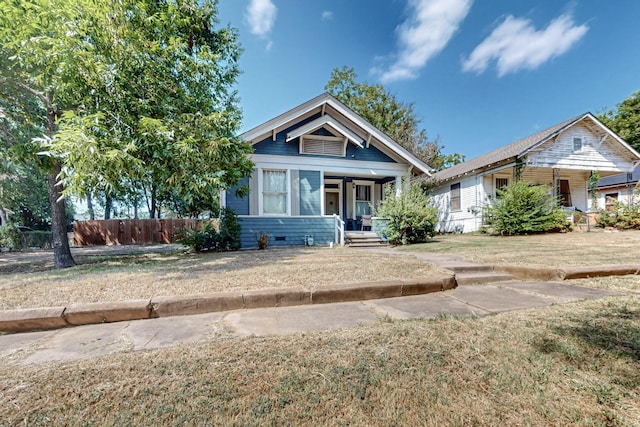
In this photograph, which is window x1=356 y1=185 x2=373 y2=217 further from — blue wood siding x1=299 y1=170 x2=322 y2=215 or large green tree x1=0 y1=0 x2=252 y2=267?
large green tree x1=0 y1=0 x2=252 y2=267

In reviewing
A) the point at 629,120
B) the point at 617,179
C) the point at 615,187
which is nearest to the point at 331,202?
the point at 615,187

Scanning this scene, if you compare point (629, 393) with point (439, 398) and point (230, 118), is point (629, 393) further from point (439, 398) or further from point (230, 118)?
point (230, 118)

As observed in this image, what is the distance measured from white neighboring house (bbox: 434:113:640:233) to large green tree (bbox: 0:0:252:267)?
12.2m

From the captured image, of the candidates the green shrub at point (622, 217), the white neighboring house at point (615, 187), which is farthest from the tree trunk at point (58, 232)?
the white neighboring house at point (615, 187)

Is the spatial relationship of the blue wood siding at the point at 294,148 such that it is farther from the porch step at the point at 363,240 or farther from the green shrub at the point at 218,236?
the porch step at the point at 363,240

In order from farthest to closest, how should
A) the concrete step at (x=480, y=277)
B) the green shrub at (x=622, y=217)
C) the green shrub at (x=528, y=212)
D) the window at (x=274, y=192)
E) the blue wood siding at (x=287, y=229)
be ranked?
the green shrub at (x=622, y=217), the green shrub at (x=528, y=212), the window at (x=274, y=192), the blue wood siding at (x=287, y=229), the concrete step at (x=480, y=277)

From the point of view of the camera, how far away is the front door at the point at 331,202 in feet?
42.1

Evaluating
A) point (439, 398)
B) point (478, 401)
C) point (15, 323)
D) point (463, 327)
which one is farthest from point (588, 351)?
point (15, 323)

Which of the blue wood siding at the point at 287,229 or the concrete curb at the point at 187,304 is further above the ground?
the blue wood siding at the point at 287,229

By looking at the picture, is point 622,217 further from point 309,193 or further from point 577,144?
point 309,193

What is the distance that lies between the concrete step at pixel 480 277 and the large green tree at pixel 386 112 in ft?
58.1

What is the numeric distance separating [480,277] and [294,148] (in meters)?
7.84

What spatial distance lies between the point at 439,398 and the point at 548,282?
13.3 feet

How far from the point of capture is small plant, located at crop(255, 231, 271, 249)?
355 inches
